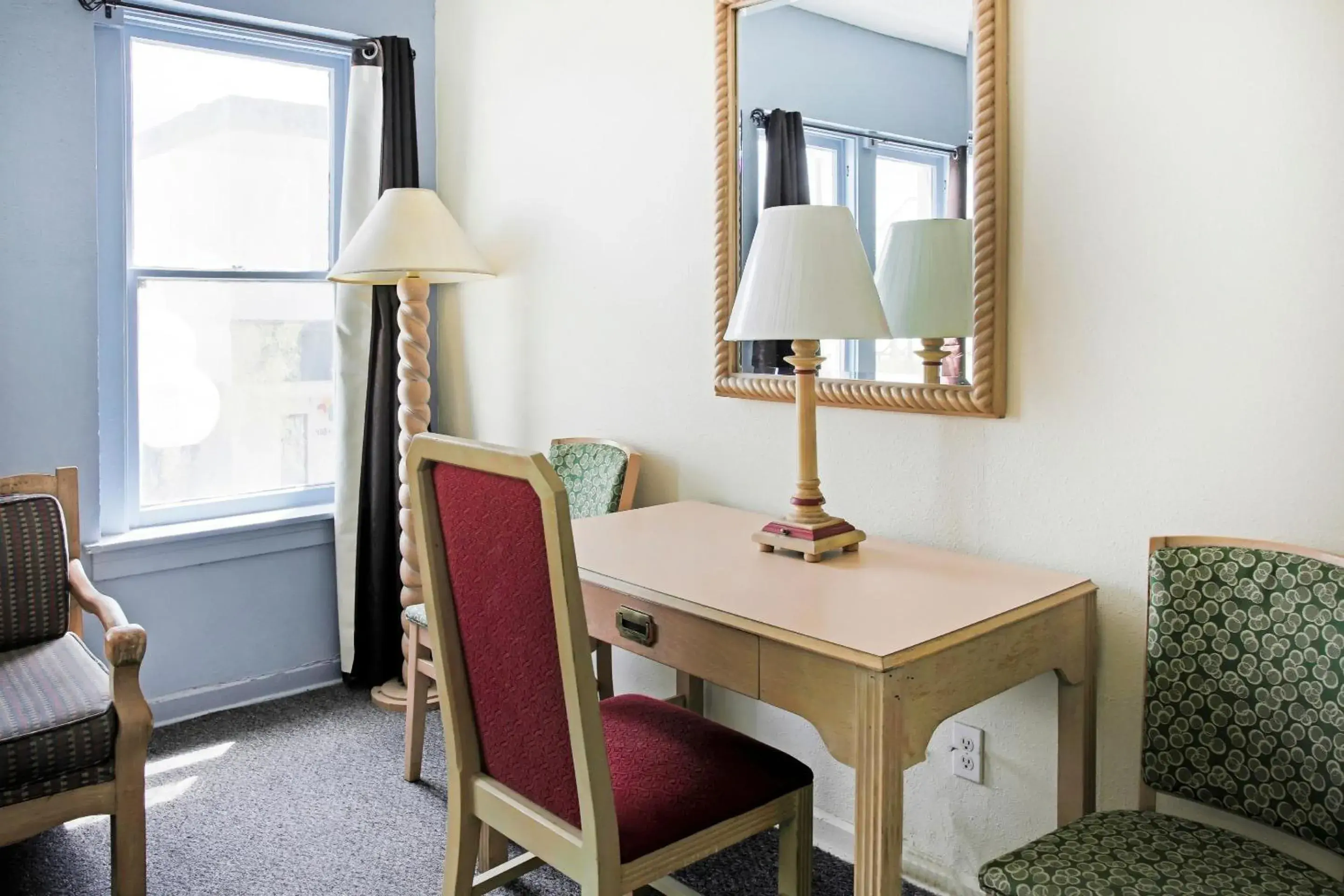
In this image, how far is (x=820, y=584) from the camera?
5.74 ft

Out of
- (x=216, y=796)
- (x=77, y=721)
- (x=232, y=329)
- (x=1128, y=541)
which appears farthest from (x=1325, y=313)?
(x=232, y=329)

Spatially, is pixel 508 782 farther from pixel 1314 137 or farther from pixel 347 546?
pixel 347 546

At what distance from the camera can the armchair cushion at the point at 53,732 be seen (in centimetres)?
184

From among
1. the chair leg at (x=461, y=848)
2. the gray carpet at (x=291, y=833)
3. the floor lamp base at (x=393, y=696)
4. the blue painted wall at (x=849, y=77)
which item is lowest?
the gray carpet at (x=291, y=833)

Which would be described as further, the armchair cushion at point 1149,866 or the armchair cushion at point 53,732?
the armchair cushion at point 53,732

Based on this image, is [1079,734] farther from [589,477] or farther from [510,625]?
[589,477]

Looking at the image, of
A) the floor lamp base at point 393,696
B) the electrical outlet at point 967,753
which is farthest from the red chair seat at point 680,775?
the floor lamp base at point 393,696

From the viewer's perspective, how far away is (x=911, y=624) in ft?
4.98

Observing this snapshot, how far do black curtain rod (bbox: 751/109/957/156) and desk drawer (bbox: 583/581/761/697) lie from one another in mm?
1030

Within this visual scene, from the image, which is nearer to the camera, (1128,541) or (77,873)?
(1128,541)

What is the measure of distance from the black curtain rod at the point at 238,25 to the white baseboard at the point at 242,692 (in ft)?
6.30

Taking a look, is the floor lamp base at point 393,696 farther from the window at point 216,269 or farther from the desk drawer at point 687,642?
the desk drawer at point 687,642

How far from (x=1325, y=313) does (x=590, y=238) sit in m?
1.84

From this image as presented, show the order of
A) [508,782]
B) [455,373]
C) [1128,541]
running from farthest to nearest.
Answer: [455,373], [1128,541], [508,782]
